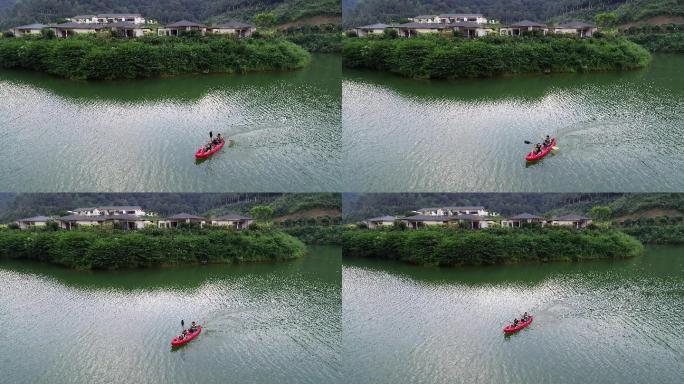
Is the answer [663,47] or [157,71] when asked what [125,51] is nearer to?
[157,71]

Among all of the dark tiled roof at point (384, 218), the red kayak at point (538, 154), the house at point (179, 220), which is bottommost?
the house at point (179, 220)

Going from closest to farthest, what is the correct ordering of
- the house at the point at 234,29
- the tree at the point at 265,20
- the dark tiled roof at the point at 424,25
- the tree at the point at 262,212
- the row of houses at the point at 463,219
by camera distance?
the dark tiled roof at the point at 424,25 < the row of houses at the point at 463,219 < the house at the point at 234,29 < the tree at the point at 265,20 < the tree at the point at 262,212

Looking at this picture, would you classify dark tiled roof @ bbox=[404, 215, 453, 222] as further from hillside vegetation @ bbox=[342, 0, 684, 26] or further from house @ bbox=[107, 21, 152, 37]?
house @ bbox=[107, 21, 152, 37]

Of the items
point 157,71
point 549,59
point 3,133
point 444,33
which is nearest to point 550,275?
point 549,59

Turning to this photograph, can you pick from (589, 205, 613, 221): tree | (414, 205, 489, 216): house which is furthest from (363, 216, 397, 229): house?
(589, 205, 613, 221): tree

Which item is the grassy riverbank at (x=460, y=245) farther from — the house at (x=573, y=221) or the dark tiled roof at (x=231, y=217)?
the dark tiled roof at (x=231, y=217)

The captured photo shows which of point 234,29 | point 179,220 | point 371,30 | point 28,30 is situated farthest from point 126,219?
point 371,30

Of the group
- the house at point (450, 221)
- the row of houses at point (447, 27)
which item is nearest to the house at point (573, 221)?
the house at point (450, 221)

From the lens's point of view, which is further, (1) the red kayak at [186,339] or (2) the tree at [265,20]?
(2) the tree at [265,20]
